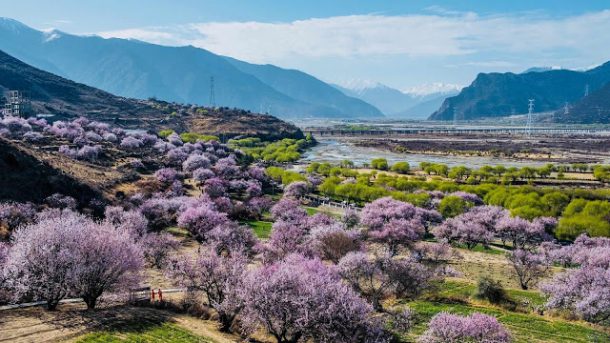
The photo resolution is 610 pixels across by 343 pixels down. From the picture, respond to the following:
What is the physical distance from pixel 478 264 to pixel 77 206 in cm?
4956

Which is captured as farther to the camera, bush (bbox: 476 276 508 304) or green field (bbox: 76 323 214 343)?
bush (bbox: 476 276 508 304)

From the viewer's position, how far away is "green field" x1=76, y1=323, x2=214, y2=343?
25666 millimetres

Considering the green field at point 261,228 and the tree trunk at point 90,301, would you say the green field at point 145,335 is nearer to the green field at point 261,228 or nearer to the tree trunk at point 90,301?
the tree trunk at point 90,301

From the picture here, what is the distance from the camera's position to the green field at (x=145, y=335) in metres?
25.7

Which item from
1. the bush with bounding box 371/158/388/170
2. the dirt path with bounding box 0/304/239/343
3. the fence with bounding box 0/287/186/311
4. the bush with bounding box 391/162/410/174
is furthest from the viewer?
the bush with bounding box 371/158/388/170

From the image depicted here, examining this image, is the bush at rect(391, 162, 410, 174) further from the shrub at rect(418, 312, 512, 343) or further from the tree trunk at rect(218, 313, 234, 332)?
the shrub at rect(418, 312, 512, 343)

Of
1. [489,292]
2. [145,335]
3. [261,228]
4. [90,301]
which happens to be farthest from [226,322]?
[261,228]

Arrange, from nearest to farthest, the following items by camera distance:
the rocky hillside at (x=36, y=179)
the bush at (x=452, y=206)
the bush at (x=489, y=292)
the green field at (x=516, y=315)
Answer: the green field at (x=516, y=315) → the bush at (x=489, y=292) → the rocky hillside at (x=36, y=179) → the bush at (x=452, y=206)

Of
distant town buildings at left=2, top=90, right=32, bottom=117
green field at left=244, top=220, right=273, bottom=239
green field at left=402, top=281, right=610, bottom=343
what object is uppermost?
distant town buildings at left=2, top=90, right=32, bottom=117

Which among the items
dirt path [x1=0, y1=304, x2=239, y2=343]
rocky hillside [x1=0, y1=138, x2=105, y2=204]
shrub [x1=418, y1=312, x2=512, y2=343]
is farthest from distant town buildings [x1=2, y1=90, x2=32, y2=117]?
shrub [x1=418, y1=312, x2=512, y2=343]

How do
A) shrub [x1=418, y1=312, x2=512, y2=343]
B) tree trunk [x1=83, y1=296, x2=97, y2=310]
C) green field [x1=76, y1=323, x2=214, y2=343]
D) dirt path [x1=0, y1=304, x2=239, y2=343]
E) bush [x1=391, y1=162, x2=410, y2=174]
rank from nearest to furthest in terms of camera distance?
shrub [x1=418, y1=312, x2=512, y2=343]
dirt path [x1=0, y1=304, x2=239, y2=343]
green field [x1=76, y1=323, x2=214, y2=343]
tree trunk [x1=83, y1=296, x2=97, y2=310]
bush [x1=391, y1=162, x2=410, y2=174]

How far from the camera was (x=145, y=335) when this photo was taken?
2675cm

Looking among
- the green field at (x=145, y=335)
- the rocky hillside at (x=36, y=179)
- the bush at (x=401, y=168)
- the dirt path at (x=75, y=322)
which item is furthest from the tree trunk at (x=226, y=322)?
the bush at (x=401, y=168)

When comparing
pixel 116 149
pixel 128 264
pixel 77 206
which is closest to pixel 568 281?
pixel 128 264
